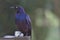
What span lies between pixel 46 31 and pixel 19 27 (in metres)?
0.14

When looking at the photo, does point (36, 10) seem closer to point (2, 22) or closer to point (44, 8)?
point (44, 8)

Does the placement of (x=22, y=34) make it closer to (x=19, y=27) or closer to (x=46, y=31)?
(x=19, y=27)

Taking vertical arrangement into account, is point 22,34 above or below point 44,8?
below

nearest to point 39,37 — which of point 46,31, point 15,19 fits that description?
point 46,31

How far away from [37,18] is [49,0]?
7 centimetres

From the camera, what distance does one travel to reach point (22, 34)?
1.60ft

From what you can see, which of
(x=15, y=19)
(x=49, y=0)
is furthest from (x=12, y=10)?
(x=49, y=0)

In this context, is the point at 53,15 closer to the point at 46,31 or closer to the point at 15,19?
the point at 46,31

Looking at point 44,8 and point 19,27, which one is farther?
point 19,27

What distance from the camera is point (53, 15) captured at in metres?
0.37

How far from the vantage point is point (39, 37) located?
37 centimetres

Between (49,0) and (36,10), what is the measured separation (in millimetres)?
52

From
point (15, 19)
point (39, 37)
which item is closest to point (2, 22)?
point (15, 19)

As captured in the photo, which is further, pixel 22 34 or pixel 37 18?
pixel 22 34
